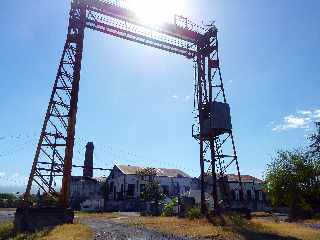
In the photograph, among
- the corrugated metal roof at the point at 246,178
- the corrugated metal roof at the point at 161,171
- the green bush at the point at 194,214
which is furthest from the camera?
the corrugated metal roof at the point at 246,178

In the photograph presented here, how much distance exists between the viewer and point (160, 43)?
2706 cm

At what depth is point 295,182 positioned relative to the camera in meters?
34.3

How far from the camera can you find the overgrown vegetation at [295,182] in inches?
1337

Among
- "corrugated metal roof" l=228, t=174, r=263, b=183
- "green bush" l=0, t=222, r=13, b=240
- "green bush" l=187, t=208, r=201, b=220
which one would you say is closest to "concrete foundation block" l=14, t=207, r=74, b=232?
"green bush" l=0, t=222, r=13, b=240

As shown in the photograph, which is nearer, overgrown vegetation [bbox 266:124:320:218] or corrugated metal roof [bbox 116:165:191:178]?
overgrown vegetation [bbox 266:124:320:218]

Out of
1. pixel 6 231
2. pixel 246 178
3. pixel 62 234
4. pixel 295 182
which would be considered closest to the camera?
pixel 62 234

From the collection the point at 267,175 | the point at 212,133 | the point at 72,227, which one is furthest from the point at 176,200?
the point at 72,227

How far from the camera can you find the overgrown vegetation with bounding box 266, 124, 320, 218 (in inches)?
1337

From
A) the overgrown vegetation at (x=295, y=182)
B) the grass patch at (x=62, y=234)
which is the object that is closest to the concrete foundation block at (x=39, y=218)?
the grass patch at (x=62, y=234)

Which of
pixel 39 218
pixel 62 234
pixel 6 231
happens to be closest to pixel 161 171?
pixel 39 218

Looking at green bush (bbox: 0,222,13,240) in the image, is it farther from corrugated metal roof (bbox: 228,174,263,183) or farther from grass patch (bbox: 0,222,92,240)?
corrugated metal roof (bbox: 228,174,263,183)

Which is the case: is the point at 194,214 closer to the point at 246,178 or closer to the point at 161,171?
the point at 161,171

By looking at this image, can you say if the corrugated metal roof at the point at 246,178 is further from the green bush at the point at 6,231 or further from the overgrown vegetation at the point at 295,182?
the green bush at the point at 6,231

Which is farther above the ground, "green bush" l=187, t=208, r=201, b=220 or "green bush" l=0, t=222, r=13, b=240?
"green bush" l=187, t=208, r=201, b=220
